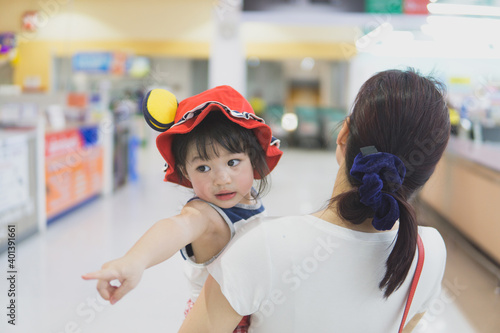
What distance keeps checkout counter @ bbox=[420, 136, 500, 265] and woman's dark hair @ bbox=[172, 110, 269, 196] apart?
8.08 ft

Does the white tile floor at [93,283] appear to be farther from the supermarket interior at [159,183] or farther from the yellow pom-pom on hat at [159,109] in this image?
the yellow pom-pom on hat at [159,109]

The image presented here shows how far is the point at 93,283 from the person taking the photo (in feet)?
11.3

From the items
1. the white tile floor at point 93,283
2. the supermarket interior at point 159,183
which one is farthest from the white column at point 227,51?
the white tile floor at point 93,283

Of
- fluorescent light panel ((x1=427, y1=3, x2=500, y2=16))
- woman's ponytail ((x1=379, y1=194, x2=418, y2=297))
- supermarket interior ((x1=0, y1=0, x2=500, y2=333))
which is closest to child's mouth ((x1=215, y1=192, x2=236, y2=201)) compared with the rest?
supermarket interior ((x1=0, y1=0, x2=500, y2=333))

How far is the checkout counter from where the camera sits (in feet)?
12.4

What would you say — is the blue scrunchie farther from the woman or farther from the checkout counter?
the checkout counter

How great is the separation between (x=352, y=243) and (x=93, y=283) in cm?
305

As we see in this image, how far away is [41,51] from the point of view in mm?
13000

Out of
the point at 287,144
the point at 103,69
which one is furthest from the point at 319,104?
the point at 103,69

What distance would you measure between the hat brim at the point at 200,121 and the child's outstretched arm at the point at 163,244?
0.14m

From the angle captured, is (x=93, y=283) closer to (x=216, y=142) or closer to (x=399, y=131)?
(x=216, y=142)

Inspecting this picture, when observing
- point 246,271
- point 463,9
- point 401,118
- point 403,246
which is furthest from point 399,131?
point 463,9

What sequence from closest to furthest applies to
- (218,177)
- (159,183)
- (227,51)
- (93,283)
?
(218,177)
(93,283)
(227,51)
(159,183)

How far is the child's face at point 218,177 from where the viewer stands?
104 cm
